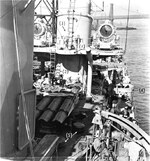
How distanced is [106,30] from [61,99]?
8.58 m

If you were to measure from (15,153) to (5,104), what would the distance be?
979 millimetres

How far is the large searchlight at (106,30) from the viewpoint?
17125 millimetres

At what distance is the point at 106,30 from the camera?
17281mm

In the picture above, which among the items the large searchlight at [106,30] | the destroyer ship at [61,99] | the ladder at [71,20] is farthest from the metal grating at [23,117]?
the large searchlight at [106,30]

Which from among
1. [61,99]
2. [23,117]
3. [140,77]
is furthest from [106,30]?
[140,77]

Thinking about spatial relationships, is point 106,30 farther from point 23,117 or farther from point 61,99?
point 23,117

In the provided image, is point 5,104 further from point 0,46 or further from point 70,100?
point 70,100

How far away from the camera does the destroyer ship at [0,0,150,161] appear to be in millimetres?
3732

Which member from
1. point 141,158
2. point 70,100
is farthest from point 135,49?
point 141,158

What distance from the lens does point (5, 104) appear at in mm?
3637

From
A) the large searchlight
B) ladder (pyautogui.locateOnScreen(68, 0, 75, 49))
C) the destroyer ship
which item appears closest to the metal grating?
the destroyer ship

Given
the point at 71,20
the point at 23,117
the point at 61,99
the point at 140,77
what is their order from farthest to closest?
the point at 140,77 → the point at 71,20 → the point at 61,99 → the point at 23,117

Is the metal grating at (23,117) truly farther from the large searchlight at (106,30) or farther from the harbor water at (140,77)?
the large searchlight at (106,30)

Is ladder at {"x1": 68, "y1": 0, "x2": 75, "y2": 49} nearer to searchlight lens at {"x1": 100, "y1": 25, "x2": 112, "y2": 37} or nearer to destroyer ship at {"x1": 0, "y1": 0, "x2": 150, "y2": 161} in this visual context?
destroyer ship at {"x1": 0, "y1": 0, "x2": 150, "y2": 161}
